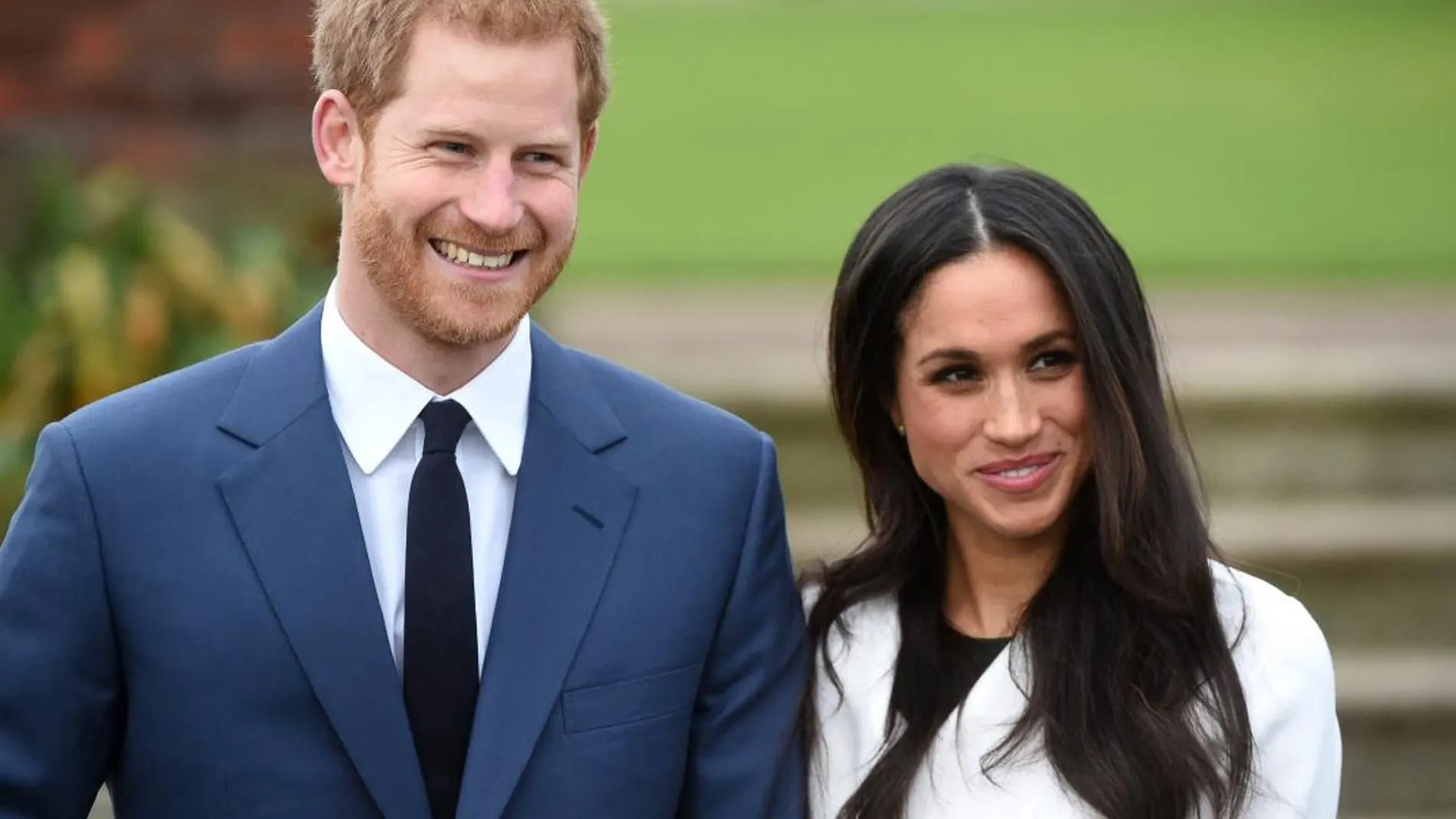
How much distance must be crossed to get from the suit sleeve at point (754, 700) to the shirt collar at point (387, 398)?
1.10ft

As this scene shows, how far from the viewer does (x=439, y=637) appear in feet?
8.93

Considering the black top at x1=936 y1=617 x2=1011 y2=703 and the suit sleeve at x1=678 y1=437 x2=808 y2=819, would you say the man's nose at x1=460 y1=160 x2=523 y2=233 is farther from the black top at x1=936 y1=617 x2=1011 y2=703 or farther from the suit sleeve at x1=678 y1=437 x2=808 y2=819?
the black top at x1=936 y1=617 x2=1011 y2=703

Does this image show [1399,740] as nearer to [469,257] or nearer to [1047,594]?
[1047,594]

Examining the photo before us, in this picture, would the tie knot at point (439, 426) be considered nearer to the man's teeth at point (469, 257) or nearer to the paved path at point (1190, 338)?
the man's teeth at point (469, 257)

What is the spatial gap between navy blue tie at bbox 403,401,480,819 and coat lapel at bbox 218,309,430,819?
1.4 inches

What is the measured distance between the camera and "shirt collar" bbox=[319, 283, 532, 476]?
110 inches

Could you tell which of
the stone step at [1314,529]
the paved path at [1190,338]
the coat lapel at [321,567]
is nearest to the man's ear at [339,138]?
the coat lapel at [321,567]

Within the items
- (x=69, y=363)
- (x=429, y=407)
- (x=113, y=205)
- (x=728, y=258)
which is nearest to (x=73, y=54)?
(x=113, y=205)

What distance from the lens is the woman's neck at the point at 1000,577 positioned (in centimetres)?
315

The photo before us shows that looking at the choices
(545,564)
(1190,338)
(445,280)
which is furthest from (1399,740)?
(445,280)

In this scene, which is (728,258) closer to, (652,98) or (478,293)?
(652,98)

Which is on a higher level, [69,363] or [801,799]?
[801,799]

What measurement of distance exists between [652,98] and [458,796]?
342 inches

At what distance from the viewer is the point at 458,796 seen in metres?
2.73
